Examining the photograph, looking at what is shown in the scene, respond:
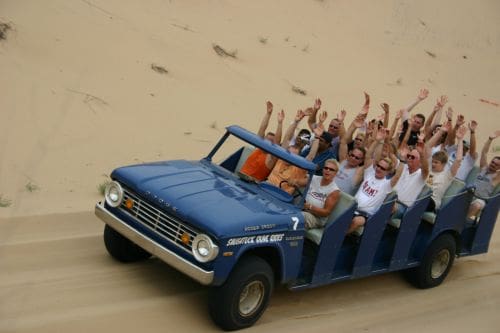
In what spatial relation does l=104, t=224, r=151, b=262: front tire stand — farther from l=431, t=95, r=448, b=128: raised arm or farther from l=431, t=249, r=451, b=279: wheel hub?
l=431, t=95, r=448, b=128: raised arm

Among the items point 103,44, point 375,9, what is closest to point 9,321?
point 103,44

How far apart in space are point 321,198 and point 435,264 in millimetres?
2281

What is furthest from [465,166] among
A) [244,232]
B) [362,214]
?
[244,232]

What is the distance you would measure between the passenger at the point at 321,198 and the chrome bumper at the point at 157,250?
146cm

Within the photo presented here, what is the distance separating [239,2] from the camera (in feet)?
78.3

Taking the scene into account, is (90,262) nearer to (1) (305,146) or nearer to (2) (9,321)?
(2) (9,321)

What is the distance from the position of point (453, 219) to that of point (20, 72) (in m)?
9.06

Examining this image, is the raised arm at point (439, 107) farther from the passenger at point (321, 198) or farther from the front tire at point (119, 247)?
the front tire at point (119, 247)

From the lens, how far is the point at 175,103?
642 inches

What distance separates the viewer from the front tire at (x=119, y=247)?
317 inches

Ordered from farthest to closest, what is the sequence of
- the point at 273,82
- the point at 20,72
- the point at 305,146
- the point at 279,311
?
the point at 273,82, the point at 20,72, the point at 305,146, the point at 279,311

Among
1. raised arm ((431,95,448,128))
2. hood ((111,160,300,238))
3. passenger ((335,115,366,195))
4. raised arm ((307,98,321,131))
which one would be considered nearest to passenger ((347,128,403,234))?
passenger ((335,115,366,195))

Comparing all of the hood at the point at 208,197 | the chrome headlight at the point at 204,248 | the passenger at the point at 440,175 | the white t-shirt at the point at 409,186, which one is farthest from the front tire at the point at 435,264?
the chrome headlight at the point at 204,248

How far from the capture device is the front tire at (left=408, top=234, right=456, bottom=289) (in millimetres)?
9211
